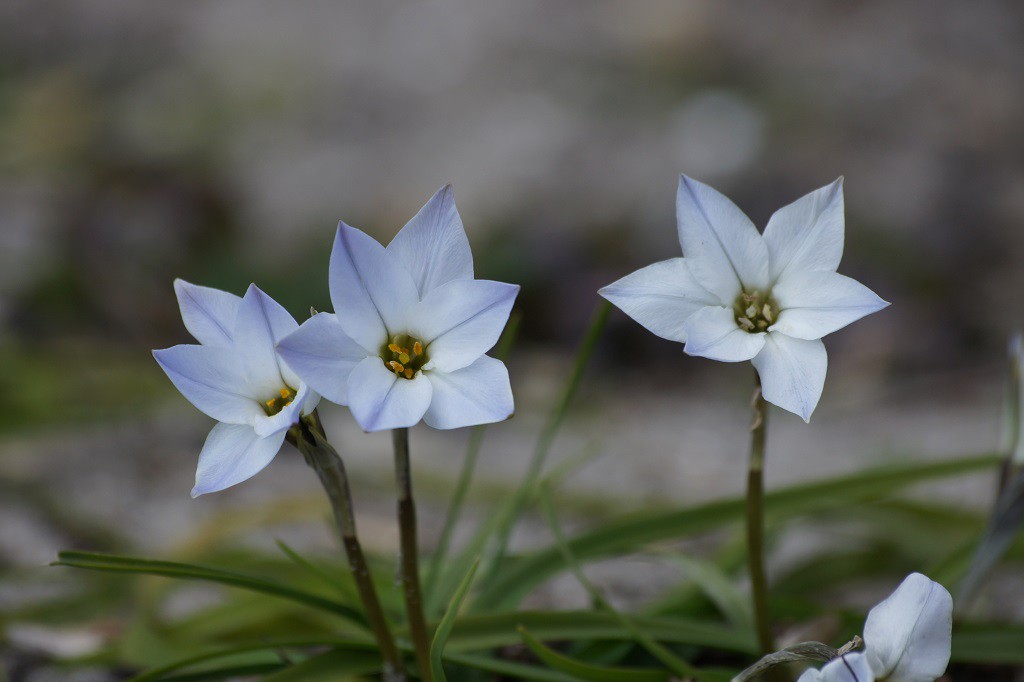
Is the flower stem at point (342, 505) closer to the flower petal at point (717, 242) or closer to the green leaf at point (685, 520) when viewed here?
the green leaf at point (685, 520)

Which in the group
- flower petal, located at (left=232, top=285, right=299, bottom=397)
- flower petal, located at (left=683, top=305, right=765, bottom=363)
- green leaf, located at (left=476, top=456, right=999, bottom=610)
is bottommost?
green leaf, located at (left=476, top=456, right=999, bottom=610)

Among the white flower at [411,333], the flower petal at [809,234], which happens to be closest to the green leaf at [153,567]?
the white flower at [411,333]

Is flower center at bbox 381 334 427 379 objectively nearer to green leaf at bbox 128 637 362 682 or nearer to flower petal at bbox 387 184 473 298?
flower petal at bbox 387 184 473 298

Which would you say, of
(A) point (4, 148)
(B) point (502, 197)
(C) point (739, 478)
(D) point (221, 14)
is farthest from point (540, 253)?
(D) point (221, 14)

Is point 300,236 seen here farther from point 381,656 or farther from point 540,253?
point 381,656

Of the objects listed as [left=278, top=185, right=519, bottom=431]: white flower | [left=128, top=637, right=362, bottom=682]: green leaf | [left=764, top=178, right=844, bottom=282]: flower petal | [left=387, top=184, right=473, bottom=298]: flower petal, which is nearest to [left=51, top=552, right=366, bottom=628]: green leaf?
[left=128, top=637, right=362, bottom=682]: green leaf

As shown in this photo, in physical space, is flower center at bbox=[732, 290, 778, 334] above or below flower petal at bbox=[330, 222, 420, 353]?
below
